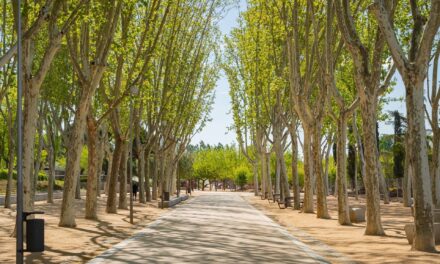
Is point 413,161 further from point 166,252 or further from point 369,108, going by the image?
point 166,252

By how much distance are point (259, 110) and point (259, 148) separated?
914 centimetres

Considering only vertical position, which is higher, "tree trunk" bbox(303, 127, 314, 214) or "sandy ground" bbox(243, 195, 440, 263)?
"tree trunk" bbox(303, 127, 314, 214)

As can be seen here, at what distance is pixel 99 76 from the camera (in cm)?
1895

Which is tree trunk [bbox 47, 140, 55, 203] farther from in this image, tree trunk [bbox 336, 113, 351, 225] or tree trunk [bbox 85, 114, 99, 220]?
tree trunk [bbox 336, 113, 351, 225]

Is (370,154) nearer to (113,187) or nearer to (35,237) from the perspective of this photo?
(35,237)

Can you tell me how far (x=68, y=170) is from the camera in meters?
18.5

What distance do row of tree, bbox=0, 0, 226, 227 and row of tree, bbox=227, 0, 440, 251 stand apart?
441cm

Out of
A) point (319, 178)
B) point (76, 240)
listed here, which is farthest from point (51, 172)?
point (76, 240)

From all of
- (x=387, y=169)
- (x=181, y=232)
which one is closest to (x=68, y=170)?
(x=181, y=232)

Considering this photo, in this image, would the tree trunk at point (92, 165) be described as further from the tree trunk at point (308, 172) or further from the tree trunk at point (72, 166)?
the tree trunk at point (308, 172)

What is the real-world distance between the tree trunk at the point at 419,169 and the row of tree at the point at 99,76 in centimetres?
759

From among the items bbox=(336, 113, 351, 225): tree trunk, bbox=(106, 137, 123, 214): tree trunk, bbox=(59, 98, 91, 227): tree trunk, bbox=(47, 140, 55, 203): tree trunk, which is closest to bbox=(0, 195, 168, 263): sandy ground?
bbox=(59, 98, 91, 227): tree trunk

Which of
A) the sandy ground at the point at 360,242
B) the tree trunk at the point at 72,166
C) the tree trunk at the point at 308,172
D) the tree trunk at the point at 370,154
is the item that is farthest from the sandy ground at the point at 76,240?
the tree trunk at the point at 308,172

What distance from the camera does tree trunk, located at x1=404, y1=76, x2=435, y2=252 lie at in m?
11.9
